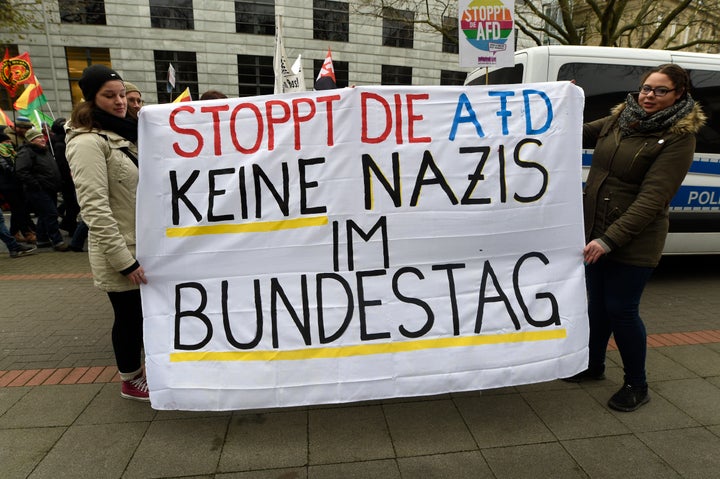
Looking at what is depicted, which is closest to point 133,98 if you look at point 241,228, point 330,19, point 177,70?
point 241,228

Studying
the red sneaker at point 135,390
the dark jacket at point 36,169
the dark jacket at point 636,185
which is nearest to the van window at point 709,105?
the dark jacket at point 636,185

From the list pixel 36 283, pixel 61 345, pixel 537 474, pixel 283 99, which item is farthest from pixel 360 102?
pixel 36 283

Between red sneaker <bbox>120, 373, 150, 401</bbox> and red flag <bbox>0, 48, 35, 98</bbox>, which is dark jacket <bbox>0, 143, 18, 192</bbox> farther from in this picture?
red sneaker <bbox>120, 373, 150, 401</bbox>

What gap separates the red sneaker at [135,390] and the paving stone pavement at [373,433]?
0.15 ft

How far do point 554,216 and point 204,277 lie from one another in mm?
1879

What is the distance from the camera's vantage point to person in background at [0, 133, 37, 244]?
7.12 m

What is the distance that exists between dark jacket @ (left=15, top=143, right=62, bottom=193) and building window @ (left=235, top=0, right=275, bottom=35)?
17940 millimetres

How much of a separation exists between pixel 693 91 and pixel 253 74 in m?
21.3

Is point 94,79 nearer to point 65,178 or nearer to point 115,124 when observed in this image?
point 115,124

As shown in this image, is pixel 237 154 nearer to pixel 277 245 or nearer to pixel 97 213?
pixel 277 245

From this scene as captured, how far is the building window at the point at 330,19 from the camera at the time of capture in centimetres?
2323

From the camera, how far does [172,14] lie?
21703mm

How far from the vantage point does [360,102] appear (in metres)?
2.40

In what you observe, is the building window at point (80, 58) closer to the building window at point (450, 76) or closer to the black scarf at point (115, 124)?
the building window at point (450, 76)
